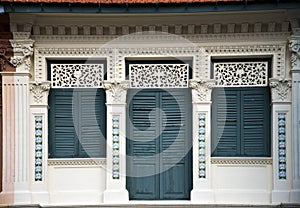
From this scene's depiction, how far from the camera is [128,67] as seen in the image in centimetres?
1014

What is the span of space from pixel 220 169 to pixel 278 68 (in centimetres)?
213

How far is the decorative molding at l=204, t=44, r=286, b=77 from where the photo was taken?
980cm

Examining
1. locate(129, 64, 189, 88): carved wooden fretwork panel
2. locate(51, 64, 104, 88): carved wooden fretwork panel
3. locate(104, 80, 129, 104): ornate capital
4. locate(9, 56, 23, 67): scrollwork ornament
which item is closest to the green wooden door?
locate(129, 64, 189, 88): carved wooden fretwork panel

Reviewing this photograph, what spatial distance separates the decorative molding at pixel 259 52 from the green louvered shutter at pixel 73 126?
241cm

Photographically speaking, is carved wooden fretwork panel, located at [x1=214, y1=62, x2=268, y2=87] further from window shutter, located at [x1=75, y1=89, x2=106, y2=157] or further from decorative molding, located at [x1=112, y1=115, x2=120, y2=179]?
window shutter, located at [x1=75, y1=89, x2=106, y2=157]

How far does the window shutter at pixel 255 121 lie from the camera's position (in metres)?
10.0

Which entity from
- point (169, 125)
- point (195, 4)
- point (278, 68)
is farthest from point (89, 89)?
point (278, 68)

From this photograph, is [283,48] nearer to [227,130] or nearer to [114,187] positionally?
[227,130]

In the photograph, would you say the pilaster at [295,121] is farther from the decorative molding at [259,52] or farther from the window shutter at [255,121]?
the window shutter at [255,121]

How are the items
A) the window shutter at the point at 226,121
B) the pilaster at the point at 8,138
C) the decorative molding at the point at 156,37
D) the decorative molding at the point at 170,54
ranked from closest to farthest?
the pilaster at the point at 8,138 → the decorative molding at the point at 156,37 → the decorative molding at the point at 170,54 → the window shutter at the point at 226,121

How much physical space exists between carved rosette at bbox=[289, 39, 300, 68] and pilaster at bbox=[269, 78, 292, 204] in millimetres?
372

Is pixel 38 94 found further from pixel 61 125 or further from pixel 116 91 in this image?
pixel 116 91

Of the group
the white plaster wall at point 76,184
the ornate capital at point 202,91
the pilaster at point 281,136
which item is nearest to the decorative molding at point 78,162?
the white plaster wall at point 76,184

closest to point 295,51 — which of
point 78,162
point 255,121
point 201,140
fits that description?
point 255,121
